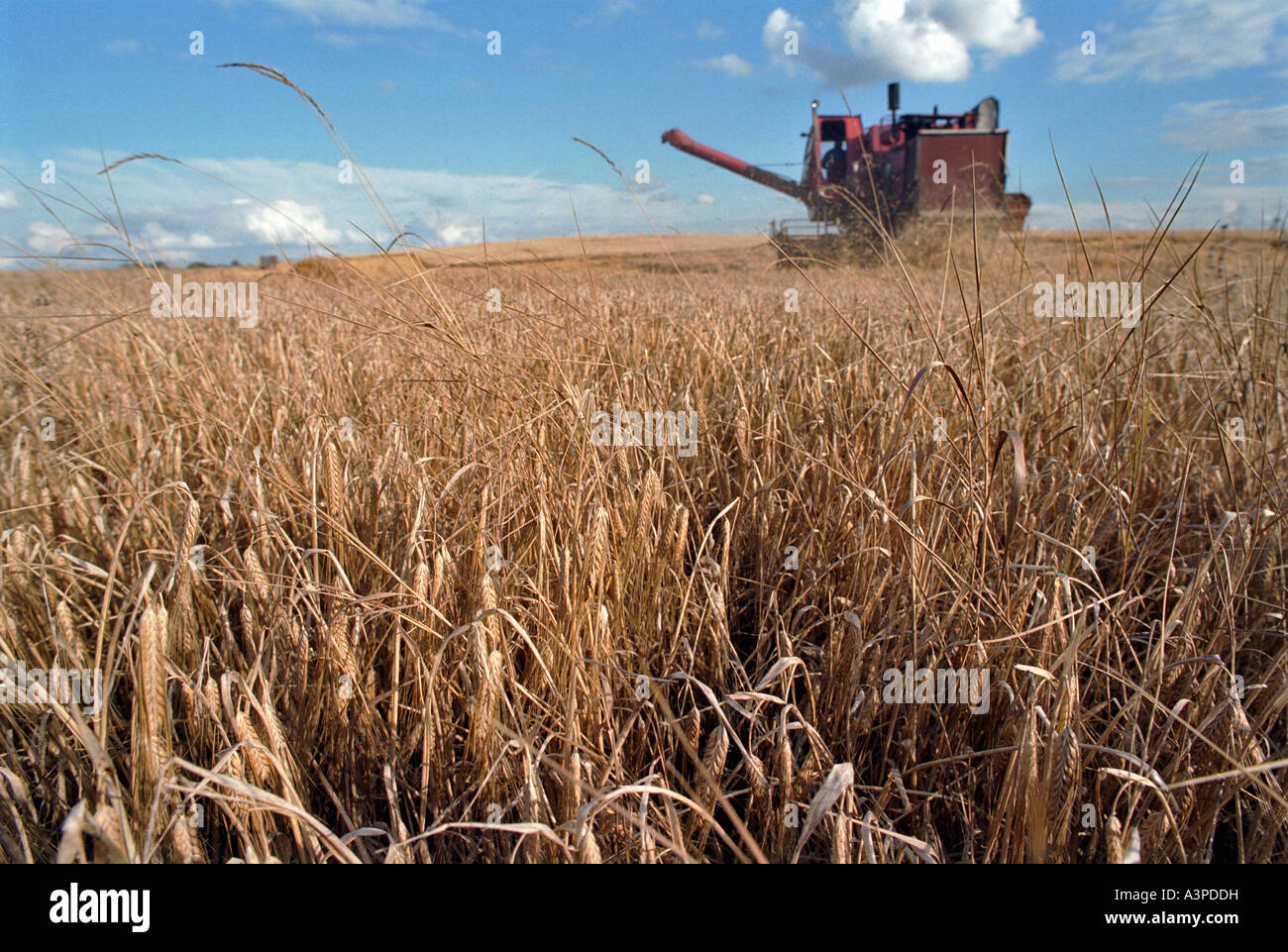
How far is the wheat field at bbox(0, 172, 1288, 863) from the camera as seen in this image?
910 millimetres

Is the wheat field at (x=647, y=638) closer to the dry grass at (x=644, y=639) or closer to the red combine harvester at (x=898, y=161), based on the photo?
the dry grass at (x=644, y=639)

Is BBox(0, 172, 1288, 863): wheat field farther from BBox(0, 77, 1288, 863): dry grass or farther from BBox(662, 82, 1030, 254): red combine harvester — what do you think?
BBox(662, 82, 1030, 254): red combine harvester

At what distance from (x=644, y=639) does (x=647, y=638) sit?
0.04 feet

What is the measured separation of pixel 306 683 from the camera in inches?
44.5

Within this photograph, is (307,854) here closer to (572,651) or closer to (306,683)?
(306,683)

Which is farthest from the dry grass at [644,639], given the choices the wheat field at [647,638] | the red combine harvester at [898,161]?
the red combine harvester at [898,161]

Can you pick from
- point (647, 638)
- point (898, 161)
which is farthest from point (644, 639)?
point (898, 161)

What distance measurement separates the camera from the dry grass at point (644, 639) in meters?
0.91

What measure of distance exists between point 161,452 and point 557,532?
138 cm

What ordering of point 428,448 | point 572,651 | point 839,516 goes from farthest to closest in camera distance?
1. point 428,448
2. point 839,516
3. point 572,651

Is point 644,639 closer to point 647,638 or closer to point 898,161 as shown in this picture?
point 647,638

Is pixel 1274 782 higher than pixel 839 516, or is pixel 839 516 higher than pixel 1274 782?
pixel 839 516

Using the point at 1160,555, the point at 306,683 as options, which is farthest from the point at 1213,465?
the point at 306,683

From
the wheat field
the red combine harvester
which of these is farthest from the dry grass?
the red combine harvester
